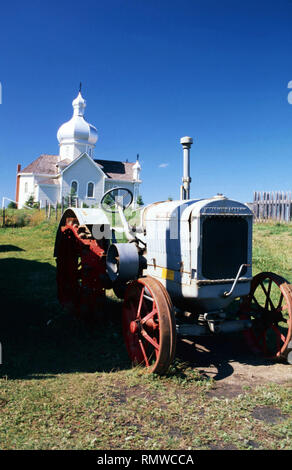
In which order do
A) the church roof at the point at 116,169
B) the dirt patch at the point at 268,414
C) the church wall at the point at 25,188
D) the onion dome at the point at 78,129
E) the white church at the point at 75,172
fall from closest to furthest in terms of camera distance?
the dirt patch at the point at 268,414 → the white church at the point at 75,172 → the church wall at the point at 25,188 → the onion dome at the point at 78,129 → the church roof at the point at 116,169

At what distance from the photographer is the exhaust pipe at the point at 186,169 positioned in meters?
4.57

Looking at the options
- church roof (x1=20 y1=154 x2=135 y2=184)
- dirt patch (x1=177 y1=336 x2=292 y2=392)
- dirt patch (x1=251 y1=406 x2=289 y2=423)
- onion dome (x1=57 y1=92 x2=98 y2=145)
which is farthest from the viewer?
onion dome (x1=57 y1=92 x2=98 y2=145)

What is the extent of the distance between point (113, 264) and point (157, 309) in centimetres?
129

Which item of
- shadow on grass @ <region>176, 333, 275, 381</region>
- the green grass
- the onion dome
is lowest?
the green grass

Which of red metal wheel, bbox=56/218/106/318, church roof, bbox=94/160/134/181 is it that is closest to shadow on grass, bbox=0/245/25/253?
red metal wheel, bbox=56/218/106/318

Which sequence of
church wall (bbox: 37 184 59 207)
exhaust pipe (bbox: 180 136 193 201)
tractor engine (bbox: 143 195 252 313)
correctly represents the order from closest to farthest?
tractor engine (bbox: 143 195 252 313), exhaust pipe (bbox: 180 136 193 201), church wall (bbox: 37 184 59 207)

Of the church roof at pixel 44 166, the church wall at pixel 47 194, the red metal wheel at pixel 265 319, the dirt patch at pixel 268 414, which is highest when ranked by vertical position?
the church roof at pixel 44 166

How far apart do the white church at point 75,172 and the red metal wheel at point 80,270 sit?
2738 centimetres

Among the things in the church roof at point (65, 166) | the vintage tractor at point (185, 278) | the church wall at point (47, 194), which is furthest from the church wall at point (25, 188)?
the vintage tractor at point (185, 278)

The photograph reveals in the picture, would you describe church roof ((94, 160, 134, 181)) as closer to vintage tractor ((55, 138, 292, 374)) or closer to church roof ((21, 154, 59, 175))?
church roof ((21, 154, 59, 175))

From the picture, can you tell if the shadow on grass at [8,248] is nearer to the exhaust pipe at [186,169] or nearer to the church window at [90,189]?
the exhaust pipe at [186,169]

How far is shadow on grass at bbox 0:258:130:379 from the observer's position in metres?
4.01

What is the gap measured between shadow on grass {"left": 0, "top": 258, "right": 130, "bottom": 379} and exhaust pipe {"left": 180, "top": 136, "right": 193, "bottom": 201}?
2.07 m

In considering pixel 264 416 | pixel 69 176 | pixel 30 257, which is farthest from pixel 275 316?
pixel 69 176
